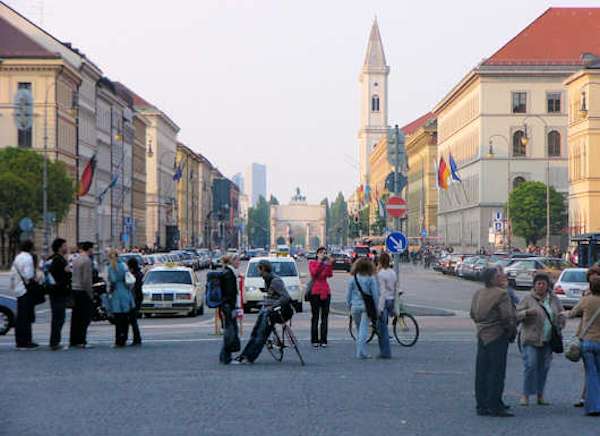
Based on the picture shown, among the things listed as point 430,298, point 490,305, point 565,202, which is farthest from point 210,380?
point 565,202

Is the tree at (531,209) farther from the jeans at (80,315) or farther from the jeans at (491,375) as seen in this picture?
the jeans at (491,375)

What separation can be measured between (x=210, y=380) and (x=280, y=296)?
10.3ft

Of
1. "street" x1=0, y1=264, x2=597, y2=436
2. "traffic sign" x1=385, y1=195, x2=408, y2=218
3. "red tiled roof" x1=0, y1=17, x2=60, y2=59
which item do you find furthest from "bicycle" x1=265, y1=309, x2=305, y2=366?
"red tiled roof" x1=0, y1=17, x2=60, y2=59

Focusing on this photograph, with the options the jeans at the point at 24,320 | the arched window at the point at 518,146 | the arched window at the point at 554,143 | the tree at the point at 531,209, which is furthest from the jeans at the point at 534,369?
the arched window at the point at 518,146

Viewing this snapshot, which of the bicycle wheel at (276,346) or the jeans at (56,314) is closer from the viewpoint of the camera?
the bicycle wheel at (276,346)

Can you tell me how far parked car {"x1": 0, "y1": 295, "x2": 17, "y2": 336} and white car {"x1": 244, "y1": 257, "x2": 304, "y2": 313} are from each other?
1182cm

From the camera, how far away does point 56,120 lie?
101375 mm

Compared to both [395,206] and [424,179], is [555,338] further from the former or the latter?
[424,179]

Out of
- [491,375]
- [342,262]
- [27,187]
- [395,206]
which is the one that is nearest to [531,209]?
[342,262]

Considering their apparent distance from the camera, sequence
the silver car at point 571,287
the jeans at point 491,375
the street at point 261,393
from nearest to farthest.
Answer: the street at point 261,393, the jeans at point 491,375, the silver car at point 571,287

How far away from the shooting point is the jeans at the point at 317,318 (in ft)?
85.9

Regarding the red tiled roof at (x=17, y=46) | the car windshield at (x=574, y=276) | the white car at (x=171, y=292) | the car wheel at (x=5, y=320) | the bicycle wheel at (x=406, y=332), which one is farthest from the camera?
the red tiled roof at (x=17, y=46)

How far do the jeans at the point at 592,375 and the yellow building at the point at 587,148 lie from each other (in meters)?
81.8

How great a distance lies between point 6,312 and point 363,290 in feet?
28.6
